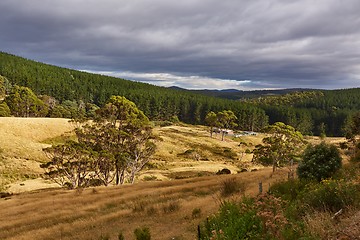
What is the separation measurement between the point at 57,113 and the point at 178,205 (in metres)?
101

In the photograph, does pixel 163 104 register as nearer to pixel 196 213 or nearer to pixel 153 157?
pixel 153 157

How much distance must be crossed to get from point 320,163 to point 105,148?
29.7 meters

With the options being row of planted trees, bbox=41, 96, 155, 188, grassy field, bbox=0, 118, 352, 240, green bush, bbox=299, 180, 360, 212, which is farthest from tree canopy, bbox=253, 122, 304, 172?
green bush, bbox=299, 180, 360, 212

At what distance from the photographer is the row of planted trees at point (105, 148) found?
39.2 m

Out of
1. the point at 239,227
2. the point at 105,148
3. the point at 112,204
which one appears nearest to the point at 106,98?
the point at 105,148

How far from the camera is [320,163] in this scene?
59.6ft

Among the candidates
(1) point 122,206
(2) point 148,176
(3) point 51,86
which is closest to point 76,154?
(2) point 148,176

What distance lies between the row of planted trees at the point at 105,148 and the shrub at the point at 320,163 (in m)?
26.2

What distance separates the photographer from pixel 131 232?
Result: 1536 cm

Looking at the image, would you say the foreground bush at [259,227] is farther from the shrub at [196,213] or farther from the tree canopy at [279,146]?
the tree canopy at [279,146]

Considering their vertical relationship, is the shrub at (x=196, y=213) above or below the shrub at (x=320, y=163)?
below

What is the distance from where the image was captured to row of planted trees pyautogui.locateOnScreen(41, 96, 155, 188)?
39.2 meters

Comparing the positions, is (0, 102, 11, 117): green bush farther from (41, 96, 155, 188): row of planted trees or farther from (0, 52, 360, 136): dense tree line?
(41, 96, 155, 188): row of planted trees

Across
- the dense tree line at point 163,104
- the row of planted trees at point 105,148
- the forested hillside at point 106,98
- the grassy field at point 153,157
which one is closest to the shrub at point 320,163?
the row of planted trees at point 105,148
